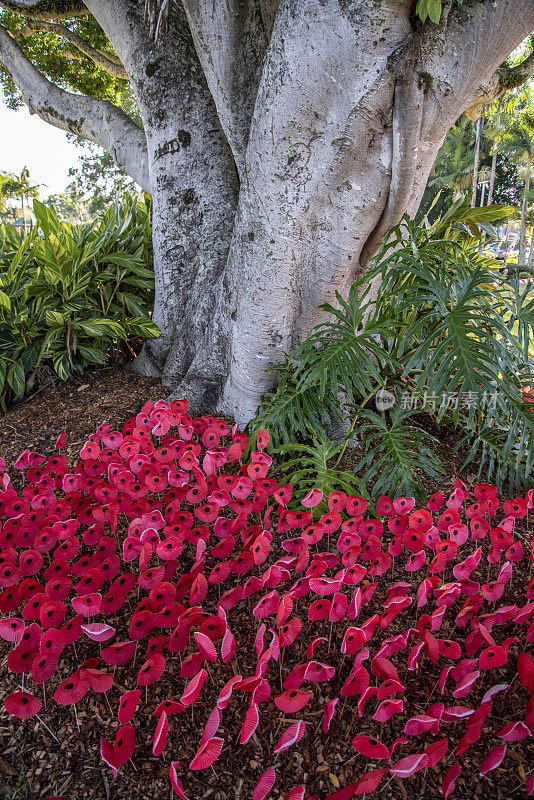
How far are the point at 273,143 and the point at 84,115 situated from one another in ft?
8.48

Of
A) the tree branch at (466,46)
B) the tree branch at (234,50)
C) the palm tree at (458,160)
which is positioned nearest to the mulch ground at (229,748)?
the tree branch at (466,46)

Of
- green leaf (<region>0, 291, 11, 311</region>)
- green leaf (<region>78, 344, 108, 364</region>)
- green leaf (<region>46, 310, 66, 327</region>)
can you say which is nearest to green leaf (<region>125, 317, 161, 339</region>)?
green leaf (<region>78, 344, 108, 364</region>)

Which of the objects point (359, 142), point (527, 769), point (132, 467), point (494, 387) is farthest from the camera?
point (359, 142)

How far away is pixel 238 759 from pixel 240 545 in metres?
0.87

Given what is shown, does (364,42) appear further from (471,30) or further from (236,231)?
(236,231)

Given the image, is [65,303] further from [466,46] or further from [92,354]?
[466,46]

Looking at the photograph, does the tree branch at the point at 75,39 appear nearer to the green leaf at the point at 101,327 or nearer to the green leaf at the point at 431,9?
the green leaf at the point at 101,327

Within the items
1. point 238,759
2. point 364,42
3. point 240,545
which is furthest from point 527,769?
point 364,42

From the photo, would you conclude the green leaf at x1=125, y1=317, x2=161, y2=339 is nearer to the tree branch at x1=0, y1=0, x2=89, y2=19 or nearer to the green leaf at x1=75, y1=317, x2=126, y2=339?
the green leaf at x1=75, y1=317, x2=126, y2=339

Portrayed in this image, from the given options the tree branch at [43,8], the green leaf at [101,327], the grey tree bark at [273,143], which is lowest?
the green leaf at [101,327]

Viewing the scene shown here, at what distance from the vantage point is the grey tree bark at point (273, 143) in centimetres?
219

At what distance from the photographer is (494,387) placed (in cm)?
194

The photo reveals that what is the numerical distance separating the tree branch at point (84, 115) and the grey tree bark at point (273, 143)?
0.03 m

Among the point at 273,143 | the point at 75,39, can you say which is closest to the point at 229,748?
the point at 273,143
